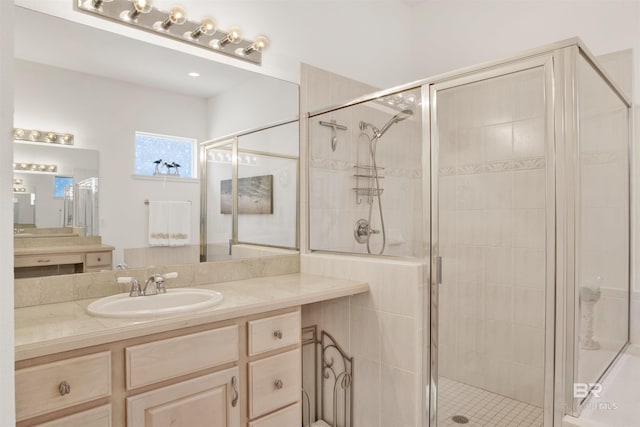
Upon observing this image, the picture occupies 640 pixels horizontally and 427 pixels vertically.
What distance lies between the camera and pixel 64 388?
3.87 ft

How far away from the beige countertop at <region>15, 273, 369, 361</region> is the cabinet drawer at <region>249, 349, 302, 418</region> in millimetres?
242

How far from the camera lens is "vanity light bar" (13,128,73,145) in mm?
1556

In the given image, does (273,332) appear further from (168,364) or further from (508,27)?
(508,27)

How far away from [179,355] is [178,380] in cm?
9

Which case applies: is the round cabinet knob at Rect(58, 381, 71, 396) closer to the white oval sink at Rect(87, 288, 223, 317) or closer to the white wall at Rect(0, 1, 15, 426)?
the white oval sink at Rect(87, 288, 223, 317)

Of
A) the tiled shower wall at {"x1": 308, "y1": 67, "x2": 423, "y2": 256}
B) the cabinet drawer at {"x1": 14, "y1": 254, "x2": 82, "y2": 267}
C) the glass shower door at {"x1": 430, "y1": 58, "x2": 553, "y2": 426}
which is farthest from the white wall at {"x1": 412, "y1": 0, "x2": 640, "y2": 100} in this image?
the cabinet drawer at {"x1": 14, "y1": 254, "x2": 82, "y2": 267}

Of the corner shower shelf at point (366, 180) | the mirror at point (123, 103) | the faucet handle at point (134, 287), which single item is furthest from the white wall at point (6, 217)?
the corner shower shelf at point (366, 180)

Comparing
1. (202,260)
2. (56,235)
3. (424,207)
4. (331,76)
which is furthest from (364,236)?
(56,235)

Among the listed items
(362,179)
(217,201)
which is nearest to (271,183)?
(217,201)

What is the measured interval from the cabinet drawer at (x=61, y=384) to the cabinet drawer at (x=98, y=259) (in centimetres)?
61

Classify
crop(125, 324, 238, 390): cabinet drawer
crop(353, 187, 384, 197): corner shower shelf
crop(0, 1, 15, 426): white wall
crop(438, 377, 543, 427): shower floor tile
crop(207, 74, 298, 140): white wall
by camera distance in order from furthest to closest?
1. crop(353, 187, 384, 197): corner shower shelf
2. crop(207, 74, 298, 140): white wall
3. crop(438, 377, 543, 427): shower floor tile
4. crop(125, 324, 238, 390): cabinet drawer
5. crop(0, 1, 15, 426): white wall

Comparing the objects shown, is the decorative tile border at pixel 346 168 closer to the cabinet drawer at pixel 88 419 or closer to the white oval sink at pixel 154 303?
the white oval sink at pixel 154 303

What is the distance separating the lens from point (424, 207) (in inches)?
76.1

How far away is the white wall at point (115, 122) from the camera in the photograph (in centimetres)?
161
